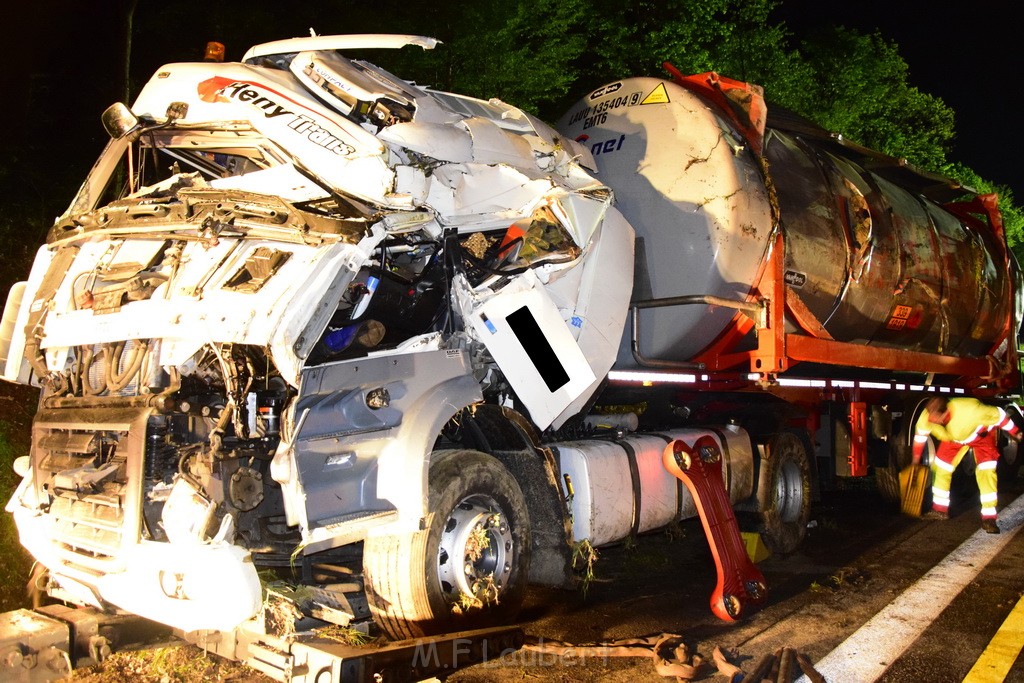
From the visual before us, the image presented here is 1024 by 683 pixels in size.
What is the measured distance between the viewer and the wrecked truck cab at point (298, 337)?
10.9 ft

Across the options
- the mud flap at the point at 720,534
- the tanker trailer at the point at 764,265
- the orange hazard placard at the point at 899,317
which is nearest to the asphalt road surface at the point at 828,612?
the mud flap at the point at 720,534

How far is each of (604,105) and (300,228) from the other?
3.49 meters

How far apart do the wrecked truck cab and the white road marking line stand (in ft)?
5.56

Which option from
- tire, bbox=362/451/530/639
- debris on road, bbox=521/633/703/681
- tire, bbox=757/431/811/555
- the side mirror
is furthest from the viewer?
tire, bbox=757/431/811/555

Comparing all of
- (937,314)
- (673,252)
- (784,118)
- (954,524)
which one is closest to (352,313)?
(673,252)

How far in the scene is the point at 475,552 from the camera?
156 inches

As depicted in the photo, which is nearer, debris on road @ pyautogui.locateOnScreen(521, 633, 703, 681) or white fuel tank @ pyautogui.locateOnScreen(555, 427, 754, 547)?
debris on road @ pyautogui.locateOnScreen(521, 633, 703, 681)

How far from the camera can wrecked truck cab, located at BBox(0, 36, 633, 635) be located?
3.33 meters

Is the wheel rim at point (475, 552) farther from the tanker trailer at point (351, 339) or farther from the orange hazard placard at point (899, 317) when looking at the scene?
the orange hazard placard at point (899, 317)

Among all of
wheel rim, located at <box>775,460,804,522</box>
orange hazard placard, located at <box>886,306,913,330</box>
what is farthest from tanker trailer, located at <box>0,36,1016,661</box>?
orange hazard placard, located at <box>886,306,913,330</box>

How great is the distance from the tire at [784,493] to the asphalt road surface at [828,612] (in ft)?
0.61

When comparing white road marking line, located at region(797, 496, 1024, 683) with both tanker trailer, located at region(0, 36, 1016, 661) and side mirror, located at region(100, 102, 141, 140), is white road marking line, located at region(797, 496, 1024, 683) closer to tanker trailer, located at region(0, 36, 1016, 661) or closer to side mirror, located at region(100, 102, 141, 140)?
tanker trailer, located at region(0, 36, 1016, 661)

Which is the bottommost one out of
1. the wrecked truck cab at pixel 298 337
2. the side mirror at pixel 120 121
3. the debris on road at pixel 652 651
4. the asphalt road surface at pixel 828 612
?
the asphalt road surface at pixel 828 612

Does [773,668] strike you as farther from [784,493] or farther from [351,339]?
[784,493]
